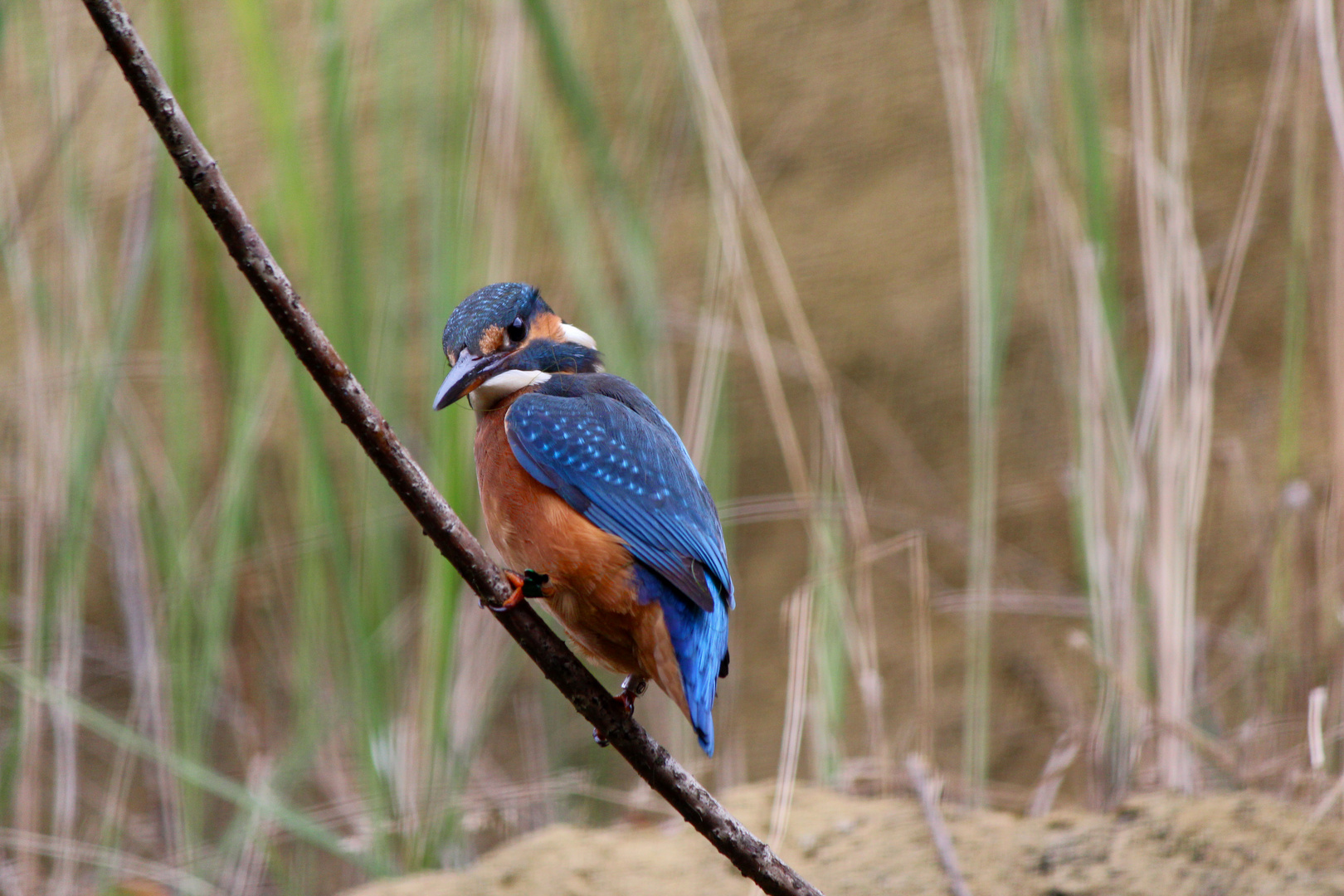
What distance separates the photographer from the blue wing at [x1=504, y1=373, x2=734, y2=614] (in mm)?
1729

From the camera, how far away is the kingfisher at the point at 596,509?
1677mm

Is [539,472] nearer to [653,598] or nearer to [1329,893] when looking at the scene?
[653,598]

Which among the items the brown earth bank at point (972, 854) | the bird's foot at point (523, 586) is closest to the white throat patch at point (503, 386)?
the bird's foot at point (523, 586)

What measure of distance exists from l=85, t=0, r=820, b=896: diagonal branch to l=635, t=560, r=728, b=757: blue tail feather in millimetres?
116

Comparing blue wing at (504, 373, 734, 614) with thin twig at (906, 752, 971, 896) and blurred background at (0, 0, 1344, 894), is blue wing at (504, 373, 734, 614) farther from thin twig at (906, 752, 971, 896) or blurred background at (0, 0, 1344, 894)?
thin twig at (906, 752, 971, 896)

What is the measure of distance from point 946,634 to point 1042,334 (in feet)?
3.83

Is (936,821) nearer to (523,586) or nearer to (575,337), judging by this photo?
(523,586)

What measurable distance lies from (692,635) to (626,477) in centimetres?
30

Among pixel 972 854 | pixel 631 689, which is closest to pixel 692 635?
pixel 631 689

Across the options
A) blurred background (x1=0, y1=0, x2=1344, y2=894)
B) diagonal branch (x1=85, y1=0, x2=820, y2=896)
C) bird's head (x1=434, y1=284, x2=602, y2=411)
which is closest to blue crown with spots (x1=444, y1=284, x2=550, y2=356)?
bird's head (x1=434, y1=284, x2=602, y2=411)

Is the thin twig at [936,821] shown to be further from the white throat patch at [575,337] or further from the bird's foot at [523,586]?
the white throat patch at [575,337]

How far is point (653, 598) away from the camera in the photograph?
168cm

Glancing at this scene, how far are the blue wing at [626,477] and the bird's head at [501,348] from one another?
63 millimetres

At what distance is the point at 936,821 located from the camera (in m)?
2.06
